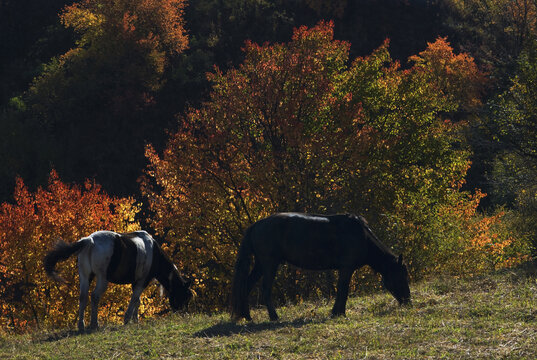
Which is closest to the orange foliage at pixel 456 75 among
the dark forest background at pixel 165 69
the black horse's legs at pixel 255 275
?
the dark forest background at pixel 165 69

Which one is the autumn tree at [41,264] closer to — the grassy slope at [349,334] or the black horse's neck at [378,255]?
the grassy slope at [349,334]

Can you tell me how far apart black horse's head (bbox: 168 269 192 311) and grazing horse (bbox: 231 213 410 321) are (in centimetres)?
424

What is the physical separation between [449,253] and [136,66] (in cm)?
5116

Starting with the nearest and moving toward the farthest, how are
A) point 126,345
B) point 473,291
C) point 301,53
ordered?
point 126,345 < point 473,291 < point 301,53

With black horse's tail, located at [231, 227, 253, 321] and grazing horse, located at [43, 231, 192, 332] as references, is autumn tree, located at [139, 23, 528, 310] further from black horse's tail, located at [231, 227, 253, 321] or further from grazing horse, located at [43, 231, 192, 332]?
black horse's tail, located at [231, 227, 253, 321]

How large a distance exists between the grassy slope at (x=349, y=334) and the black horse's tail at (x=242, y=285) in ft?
1.23

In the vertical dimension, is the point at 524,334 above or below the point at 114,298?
above

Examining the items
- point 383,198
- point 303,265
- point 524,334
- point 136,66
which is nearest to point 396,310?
point 303,265

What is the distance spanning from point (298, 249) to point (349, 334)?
112 inches

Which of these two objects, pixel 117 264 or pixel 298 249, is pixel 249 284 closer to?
pixel 298 249

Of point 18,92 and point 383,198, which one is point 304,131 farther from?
point 18,92

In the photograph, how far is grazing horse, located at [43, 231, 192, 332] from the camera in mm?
15055

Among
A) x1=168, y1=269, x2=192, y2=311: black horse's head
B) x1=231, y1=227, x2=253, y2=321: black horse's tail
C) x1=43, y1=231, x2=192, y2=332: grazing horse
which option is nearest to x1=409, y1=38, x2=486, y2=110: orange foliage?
x1=168, y1=269, x2=192, y2=311: black horse's head

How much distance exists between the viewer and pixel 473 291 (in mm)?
15273
